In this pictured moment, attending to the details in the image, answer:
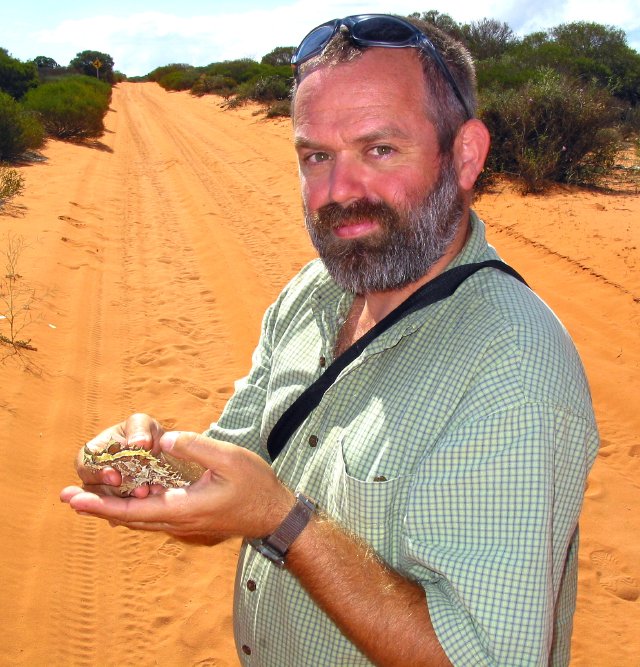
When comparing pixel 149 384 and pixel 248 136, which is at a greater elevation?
pixel 248 136

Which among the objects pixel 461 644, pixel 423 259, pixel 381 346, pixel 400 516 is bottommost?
pixel 461 644

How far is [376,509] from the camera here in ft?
4.99

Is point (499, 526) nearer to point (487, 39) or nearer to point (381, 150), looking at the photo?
point (381, 150)

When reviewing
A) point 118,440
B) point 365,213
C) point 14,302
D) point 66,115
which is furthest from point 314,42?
point 66,115

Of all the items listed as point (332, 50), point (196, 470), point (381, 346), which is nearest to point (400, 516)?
point (381, 346)

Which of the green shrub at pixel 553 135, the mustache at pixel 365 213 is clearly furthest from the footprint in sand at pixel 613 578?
the green shrub at pixel 553 135

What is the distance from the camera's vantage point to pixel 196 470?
170 centimetres

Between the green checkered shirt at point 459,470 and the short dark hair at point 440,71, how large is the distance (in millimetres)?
301

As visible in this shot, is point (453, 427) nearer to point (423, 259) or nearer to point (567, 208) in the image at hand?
point (423, 259)

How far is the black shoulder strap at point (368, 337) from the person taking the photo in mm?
1709

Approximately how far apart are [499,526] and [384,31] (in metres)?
1.32

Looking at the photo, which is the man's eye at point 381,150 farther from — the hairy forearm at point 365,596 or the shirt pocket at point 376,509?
the hairy forearm at point 365,596

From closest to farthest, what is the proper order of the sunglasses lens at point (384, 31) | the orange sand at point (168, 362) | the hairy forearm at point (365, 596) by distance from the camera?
the hairy forearm at point (365, 596)
the sunglasses lens at point (384, 31)
the orange sand at point (168, 362)

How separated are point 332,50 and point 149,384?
4.38 m
